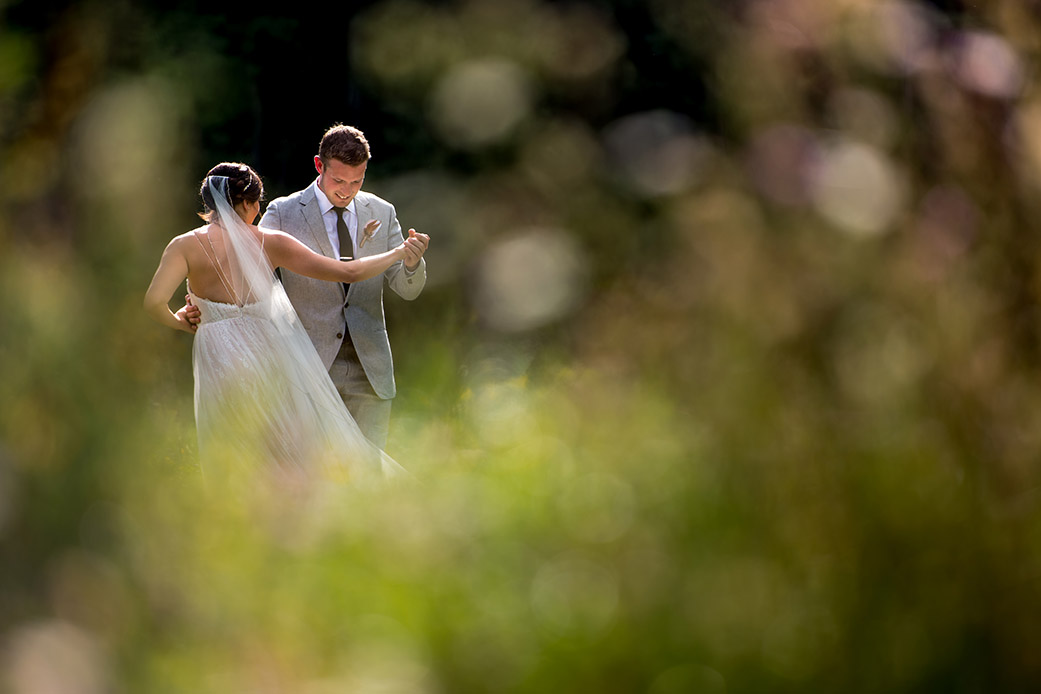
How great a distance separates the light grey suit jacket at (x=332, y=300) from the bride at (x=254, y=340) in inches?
18.0

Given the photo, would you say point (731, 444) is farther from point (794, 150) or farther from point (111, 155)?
point (111, 155)

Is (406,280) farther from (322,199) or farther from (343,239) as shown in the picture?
(322,199)

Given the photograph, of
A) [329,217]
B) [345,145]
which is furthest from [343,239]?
[345,145]

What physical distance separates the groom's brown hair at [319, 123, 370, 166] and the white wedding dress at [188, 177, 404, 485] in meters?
0.53

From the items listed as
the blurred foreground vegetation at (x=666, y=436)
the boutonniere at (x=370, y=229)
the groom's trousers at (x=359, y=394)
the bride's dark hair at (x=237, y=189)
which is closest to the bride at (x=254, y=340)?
the bride's dark hair at (x=237, y=189)

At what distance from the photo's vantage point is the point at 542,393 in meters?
2.24

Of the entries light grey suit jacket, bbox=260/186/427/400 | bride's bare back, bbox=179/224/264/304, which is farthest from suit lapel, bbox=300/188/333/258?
bride's bare back, bbox=179/224/264/304

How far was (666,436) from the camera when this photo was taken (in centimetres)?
186

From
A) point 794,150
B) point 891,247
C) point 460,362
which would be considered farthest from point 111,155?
point 460,362

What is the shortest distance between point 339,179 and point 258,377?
92 centimetres

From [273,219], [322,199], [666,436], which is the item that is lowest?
[273,219]

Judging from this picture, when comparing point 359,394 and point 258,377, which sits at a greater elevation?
point 258,377

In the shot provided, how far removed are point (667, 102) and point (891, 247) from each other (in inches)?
510

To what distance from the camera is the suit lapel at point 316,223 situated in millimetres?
5531
